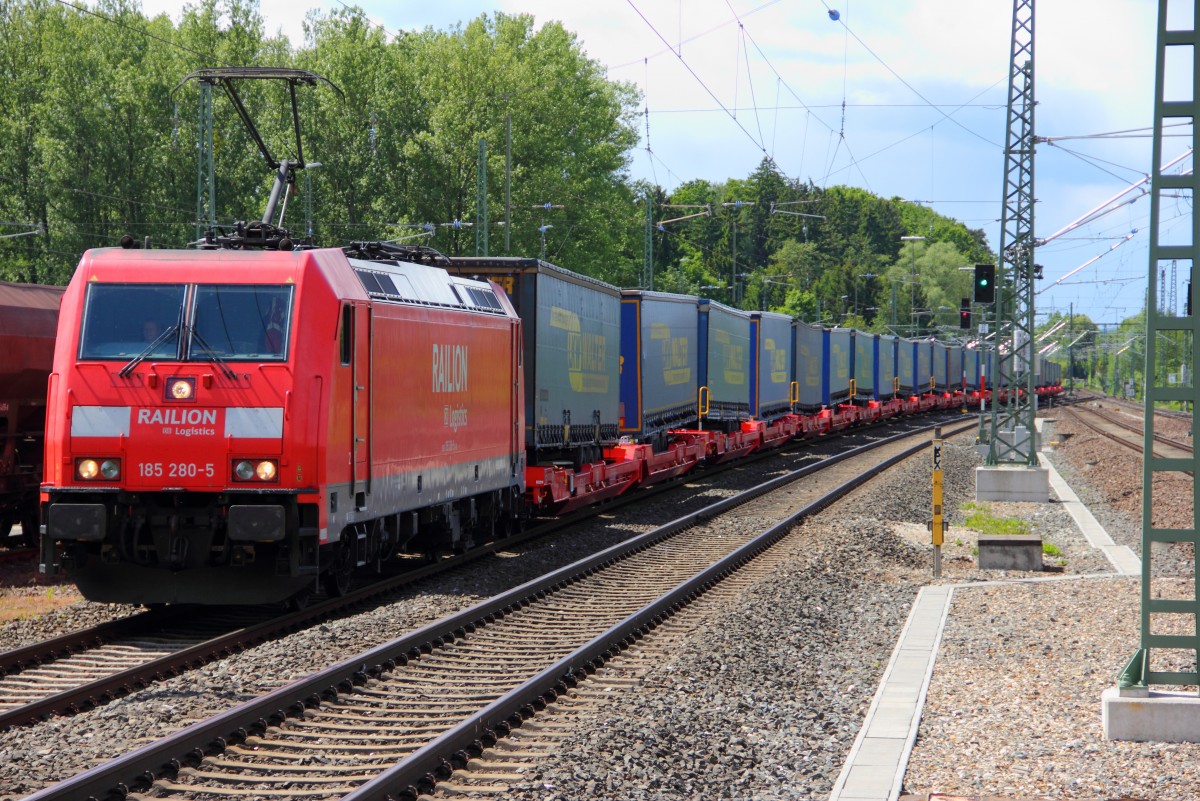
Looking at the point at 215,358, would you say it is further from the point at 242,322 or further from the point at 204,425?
the point at 204,425

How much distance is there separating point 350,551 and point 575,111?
53.1 meters

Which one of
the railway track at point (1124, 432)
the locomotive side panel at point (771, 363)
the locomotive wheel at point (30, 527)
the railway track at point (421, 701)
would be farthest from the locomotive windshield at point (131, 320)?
the locomotive side panel at point (771, 363)

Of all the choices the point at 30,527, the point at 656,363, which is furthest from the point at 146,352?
the point at 656,363

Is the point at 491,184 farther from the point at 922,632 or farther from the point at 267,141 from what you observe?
the point at 922,632

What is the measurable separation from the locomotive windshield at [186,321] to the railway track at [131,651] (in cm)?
232

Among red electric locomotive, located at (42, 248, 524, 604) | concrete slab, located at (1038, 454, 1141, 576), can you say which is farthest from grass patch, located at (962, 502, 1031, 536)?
red electric locomotive, located at (42, 248, 524, 604)

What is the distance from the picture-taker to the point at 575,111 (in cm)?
6400

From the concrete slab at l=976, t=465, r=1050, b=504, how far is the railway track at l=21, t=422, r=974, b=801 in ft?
39.2

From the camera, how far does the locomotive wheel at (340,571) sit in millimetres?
12875

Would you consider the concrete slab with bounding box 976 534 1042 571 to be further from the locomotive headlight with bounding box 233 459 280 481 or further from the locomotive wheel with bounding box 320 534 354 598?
the locomotive headlight with bounding box 233 459 280 481

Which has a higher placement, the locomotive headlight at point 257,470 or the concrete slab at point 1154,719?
the locomotive headlight at point 257,470

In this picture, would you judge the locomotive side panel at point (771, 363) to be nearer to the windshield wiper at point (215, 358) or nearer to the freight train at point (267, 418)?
the freight train at point (267, 418)

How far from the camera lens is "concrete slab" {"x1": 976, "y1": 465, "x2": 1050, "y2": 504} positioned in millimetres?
26641

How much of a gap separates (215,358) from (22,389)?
6.61 metres
